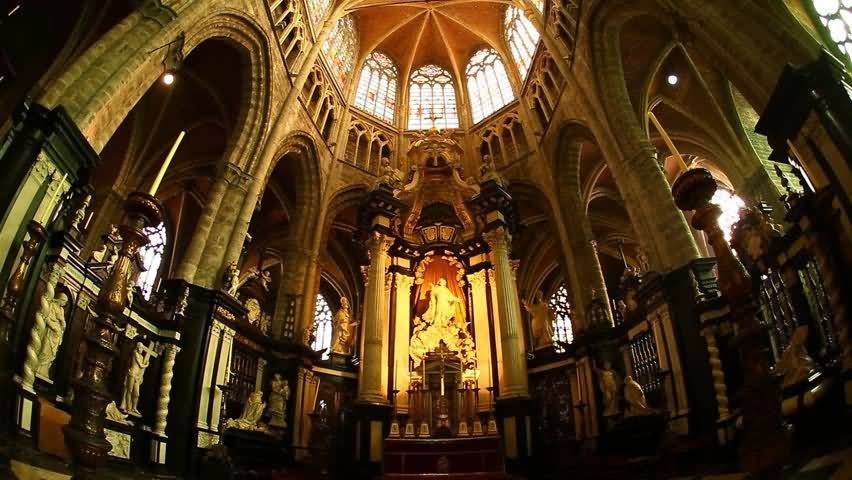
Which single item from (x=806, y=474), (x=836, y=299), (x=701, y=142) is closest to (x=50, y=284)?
(x=806, y=474)

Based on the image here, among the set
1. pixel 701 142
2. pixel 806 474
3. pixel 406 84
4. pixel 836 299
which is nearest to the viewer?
pixel 806 474

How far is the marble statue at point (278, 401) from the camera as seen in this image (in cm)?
1402

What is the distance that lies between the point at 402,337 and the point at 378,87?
13738mm

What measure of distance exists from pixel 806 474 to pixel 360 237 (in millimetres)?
15535

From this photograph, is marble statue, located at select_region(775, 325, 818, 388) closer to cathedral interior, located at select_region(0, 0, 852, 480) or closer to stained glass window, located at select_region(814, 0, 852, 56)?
cathedral interior, located at select_region(0, 0, 852, 480)

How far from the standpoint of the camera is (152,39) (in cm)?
1018

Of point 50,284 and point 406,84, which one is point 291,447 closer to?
point 50,284

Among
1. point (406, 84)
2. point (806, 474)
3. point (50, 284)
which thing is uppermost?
point (406, 84)

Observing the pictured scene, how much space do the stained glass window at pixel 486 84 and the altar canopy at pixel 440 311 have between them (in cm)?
885

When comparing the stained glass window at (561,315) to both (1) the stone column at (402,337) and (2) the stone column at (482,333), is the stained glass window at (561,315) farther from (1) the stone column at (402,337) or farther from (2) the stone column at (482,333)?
(1) the stone column at (402,337)

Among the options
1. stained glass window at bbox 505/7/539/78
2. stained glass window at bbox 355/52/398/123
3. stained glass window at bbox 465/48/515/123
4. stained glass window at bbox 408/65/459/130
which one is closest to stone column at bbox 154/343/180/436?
stained glass window at bbox 355/52/398/123

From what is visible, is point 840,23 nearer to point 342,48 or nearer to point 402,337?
point 402,337

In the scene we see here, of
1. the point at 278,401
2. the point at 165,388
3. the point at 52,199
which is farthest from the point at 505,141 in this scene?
the point at 52,199

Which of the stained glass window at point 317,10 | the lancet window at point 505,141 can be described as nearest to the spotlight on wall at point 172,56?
the stained glass window at point 317,10
